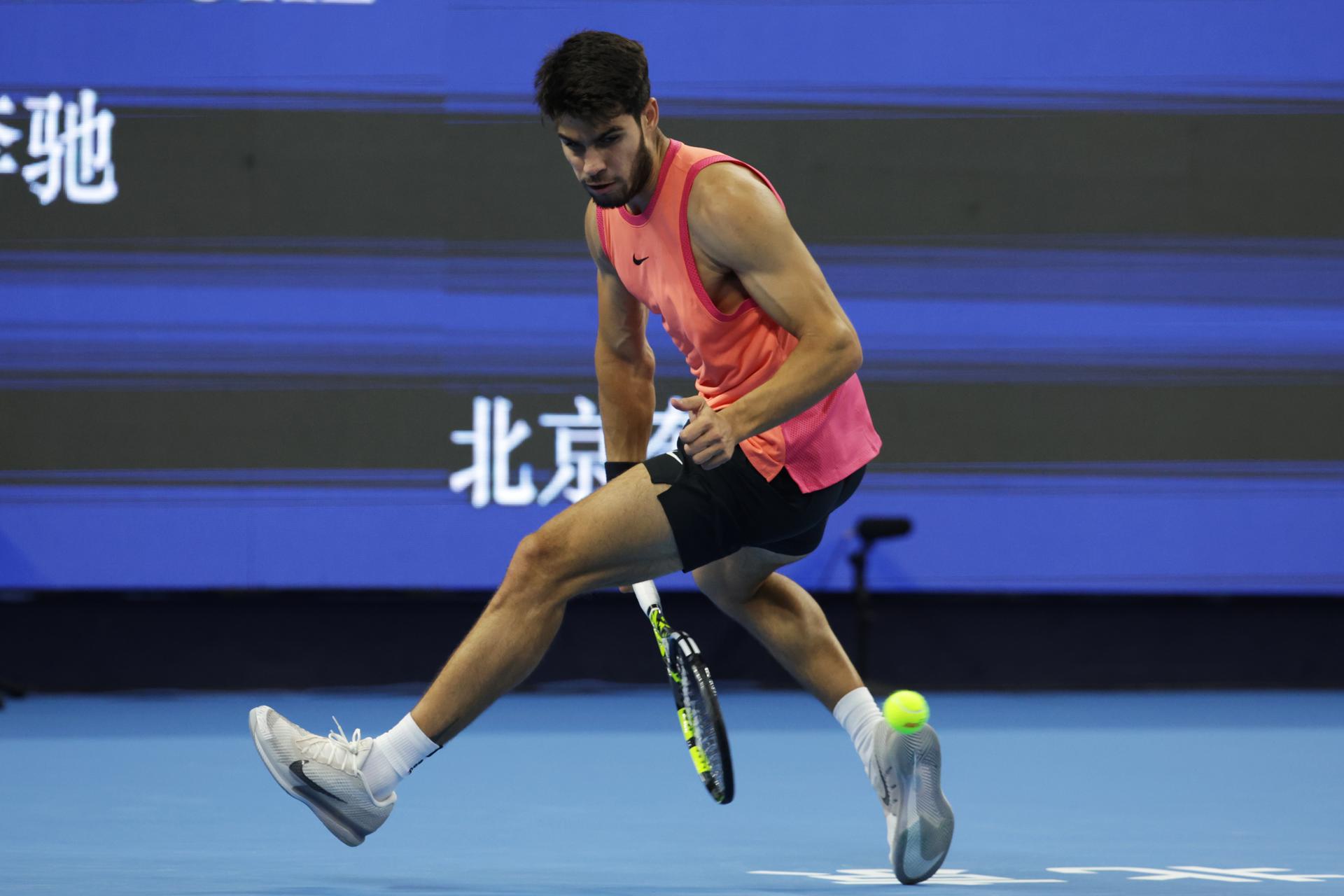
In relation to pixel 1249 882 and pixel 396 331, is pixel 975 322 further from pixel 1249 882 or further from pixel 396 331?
pixel 1249 882

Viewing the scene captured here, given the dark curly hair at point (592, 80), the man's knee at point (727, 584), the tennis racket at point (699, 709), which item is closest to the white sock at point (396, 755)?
the tennis racket at point (699, 709)

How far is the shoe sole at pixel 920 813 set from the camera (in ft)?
10.6

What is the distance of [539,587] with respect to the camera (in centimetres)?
318

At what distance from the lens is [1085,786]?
4.75 metres

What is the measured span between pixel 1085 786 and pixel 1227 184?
8.63ft

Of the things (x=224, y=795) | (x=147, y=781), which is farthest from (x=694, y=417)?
(x=147, y=781)

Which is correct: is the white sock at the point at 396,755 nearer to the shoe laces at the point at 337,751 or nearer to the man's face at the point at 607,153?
the shoe laces at the point at 337,751

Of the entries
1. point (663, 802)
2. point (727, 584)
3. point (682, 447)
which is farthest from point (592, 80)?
point (663, 802)

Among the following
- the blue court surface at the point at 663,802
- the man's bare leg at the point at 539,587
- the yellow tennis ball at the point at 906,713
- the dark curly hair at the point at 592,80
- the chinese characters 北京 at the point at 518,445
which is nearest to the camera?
the dark curly hair at the point at 592,80

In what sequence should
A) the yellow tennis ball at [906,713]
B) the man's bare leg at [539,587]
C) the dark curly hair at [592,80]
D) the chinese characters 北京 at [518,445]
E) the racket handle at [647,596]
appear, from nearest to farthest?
the dark curly hair at [592,80] < the man's bare leg at [539,587] < the yellow tennis ball at [906,713] < the racket handle at [647,596] < the chinese characters 北京 at [518,445]

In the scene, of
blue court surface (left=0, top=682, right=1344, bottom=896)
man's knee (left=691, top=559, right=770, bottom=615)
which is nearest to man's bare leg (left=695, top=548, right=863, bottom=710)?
man's knee (left=691, top=559, right=770, bottom=615)

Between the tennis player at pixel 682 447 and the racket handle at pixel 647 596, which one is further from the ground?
the tennis player at pixel 682 447

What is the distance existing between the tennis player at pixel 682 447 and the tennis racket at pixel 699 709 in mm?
271

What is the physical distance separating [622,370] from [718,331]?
1.06 feet
